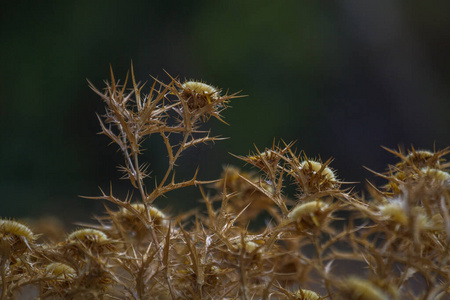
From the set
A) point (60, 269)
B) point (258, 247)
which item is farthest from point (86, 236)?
point (258, 247)

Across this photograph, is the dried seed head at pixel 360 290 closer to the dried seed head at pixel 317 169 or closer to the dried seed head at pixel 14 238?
the dried seed head at pixel 317 169

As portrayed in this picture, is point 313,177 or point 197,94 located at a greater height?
point 197,94

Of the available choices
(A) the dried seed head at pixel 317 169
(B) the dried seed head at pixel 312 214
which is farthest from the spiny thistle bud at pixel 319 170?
(B) the dried seed head at pixel 312 214

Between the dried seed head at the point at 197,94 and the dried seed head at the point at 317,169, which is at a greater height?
the dried seed head at the point at 197,94

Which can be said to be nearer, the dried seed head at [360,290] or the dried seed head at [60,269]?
the dried seed head at [360,290]

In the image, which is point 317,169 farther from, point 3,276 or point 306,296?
point 3,276

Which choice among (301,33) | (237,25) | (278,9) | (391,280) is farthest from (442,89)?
(391,280)
